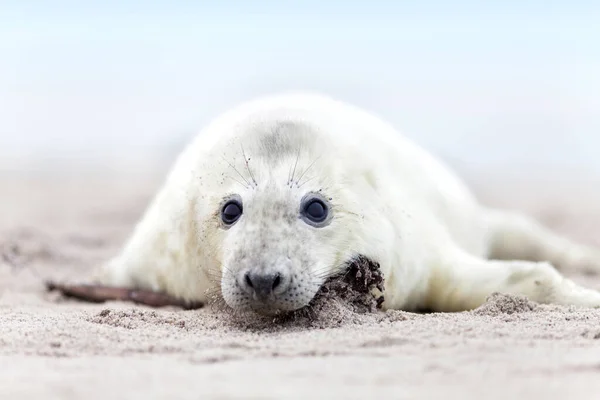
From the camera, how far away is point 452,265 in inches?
157

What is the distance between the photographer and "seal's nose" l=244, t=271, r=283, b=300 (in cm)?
305

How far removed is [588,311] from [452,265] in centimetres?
72

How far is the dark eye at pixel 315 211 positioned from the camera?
3367mm

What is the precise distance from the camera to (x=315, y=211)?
3389 millimetres

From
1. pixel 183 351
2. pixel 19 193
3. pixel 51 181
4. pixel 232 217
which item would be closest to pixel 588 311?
pixel 232 217

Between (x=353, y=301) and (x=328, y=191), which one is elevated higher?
(x=328, y=191)

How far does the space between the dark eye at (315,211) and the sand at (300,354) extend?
1.15 feet

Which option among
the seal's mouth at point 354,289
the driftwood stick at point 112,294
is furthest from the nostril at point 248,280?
the driftwood stick at point 112,294

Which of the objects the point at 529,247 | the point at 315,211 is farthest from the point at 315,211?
the point at 529,247

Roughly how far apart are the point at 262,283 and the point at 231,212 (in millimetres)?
464

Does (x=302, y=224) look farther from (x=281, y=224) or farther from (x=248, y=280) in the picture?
(x=248, y=280)

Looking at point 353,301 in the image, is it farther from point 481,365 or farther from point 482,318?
point 481,365

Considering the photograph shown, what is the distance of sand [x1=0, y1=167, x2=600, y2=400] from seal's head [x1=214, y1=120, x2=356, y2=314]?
0.14 meters

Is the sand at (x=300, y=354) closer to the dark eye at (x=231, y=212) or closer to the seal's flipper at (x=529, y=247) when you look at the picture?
the dark eye at (x=231, y=212)
